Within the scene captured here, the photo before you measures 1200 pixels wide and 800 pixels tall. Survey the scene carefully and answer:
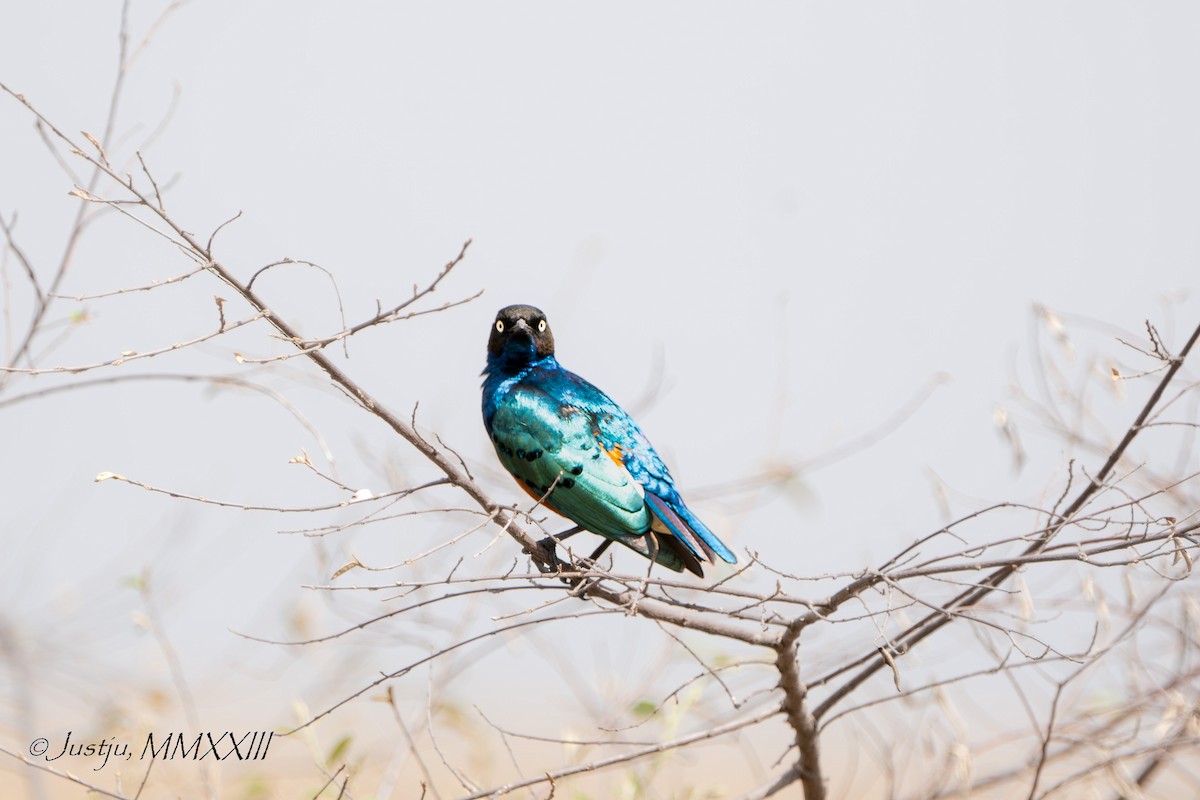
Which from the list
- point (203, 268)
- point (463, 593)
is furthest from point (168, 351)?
point (463, 593)

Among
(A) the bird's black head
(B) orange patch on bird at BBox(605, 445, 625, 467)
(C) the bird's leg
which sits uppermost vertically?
(A) the bird's black head

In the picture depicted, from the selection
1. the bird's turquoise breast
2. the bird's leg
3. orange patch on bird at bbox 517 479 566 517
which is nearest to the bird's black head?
the bird's turquoise breast

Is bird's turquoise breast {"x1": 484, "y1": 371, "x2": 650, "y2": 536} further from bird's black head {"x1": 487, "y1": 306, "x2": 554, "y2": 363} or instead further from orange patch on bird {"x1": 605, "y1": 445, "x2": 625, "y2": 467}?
bird's black head {"x1": 487, "y1": 306, "x2": 554, "y2": 363}

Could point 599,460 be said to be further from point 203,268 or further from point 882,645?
point 203,268

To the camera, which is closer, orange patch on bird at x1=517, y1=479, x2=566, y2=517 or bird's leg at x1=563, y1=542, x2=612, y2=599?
bird's leg at x1=563, y1=542, x2=612, y2=599

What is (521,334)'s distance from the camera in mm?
4582

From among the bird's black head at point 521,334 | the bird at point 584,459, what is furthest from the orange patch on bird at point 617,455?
the bird's black head at point 521,334

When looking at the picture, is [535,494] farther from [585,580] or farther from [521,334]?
[585,580]

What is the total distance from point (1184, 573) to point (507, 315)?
281cm

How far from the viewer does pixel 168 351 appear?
2615 mm

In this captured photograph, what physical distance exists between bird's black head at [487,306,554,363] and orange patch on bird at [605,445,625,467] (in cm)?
68

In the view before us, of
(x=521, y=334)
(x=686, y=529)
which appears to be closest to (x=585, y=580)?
(x=686, y=529)

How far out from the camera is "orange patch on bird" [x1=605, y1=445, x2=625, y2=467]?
13.6 feet

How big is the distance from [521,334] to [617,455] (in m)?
0.75
